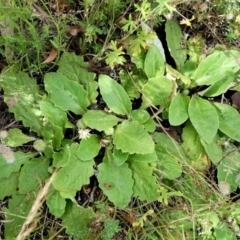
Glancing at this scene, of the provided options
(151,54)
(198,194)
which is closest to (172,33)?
(151,54)

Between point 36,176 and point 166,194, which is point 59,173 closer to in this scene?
point 36,176

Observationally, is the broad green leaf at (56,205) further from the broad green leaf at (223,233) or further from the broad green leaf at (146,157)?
the broad green leaf at (223,233)

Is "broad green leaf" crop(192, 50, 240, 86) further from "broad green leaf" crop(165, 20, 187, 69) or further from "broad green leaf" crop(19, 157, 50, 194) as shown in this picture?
"broad green leaf" crop(19, 157, 50, 194)

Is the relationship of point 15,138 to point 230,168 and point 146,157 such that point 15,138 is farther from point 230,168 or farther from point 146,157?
point 230,168

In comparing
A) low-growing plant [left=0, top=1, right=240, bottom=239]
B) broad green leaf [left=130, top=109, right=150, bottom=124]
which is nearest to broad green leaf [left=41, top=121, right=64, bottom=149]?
low-growing plant [left=0, top=1, right=240, bottom=239]

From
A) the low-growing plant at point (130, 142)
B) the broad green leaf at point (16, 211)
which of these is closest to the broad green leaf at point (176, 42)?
the low-growing plant at point (130, 142)
